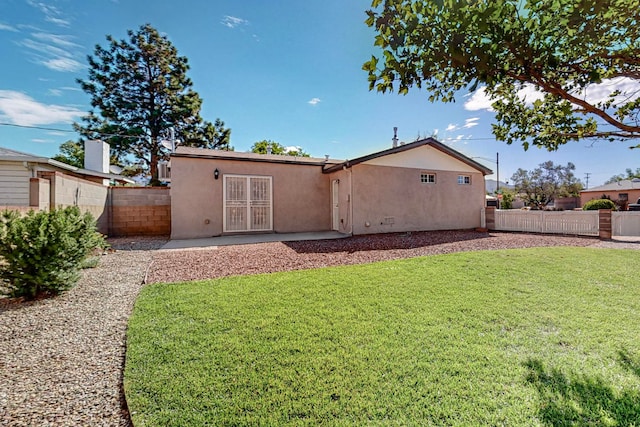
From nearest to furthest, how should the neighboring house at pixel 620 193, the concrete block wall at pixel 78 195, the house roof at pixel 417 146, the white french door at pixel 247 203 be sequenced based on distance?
the concrete block wall at pixel 78 195
the house roof at pixel 417 146
the white french door at pixel 247 203
the neighboring house at pixel 620 193

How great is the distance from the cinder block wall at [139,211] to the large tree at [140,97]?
40.6ft

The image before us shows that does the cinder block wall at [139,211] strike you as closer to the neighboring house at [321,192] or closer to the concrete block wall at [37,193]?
the neighboring house at [321,192]

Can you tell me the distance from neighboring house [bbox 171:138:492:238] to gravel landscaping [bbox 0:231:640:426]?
11.3 feet

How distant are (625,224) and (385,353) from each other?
16.0m

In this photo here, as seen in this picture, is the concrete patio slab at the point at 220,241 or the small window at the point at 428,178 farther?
the small window at the point at 428,178

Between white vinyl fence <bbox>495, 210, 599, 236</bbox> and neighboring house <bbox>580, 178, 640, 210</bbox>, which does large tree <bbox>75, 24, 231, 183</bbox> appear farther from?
neighboring house <bbox>580, 178, 640, 210</bbox>

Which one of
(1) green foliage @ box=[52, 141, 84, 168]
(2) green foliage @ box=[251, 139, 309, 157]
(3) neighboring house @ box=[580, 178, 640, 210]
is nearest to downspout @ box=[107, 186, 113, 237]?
(1) green foliage @ box=[52, 141, 84, 168]

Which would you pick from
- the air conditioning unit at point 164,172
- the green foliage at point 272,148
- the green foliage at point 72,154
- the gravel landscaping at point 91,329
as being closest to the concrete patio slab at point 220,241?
the gravel landscaping at point 91,329

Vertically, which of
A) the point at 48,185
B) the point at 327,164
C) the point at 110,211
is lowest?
the point at 110,211

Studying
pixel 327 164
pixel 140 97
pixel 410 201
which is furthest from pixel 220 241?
pixel 140 97

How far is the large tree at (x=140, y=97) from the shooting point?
2314 cm

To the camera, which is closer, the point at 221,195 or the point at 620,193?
the point at 221,195

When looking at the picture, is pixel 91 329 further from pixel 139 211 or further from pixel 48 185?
pixel 139 211

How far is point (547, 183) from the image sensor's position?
109 feet
